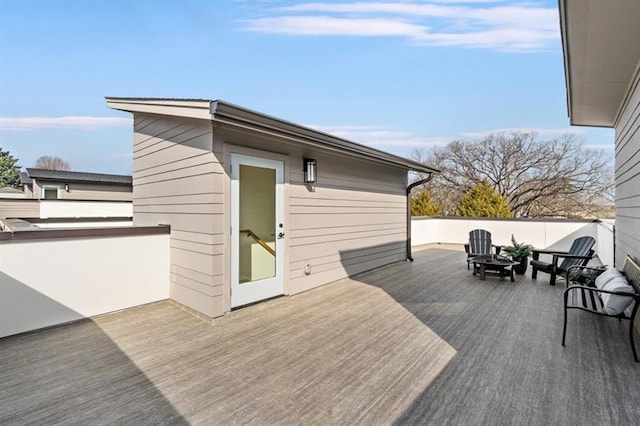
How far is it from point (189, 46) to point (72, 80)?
7.29 meters

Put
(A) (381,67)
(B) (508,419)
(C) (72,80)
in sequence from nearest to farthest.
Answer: (B) (508,419) → (A) (381,67) → (C) (72,80)

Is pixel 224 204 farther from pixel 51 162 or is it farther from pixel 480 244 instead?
pixel 51 162

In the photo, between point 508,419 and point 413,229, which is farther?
point 413,229

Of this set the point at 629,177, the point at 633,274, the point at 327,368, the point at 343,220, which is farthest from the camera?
the point at 343,220

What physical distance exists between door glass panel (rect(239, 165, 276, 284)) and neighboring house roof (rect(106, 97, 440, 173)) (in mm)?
744

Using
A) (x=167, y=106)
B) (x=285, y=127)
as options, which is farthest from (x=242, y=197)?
(x=167, y=106)

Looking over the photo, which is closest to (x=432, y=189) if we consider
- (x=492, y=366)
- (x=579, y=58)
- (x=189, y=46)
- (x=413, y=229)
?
(x=413, y=229)

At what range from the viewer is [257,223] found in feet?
15.4

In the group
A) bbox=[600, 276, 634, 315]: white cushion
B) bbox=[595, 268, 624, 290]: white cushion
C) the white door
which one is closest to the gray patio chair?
bbox=[595, 268, 624, 290]: white cushion

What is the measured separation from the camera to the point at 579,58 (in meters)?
3.49

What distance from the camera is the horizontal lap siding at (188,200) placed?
3.88m

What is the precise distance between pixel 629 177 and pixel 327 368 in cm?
480

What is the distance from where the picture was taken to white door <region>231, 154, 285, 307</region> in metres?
4.15

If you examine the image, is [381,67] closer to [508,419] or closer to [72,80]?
[508,419]
